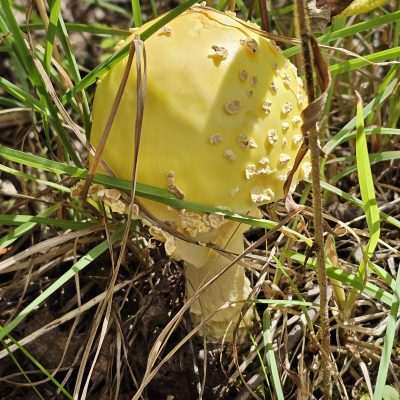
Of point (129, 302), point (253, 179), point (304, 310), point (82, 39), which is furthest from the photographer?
point (82, 39)

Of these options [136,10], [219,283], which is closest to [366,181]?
[219,283]

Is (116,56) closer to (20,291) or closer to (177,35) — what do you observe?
(177,35)

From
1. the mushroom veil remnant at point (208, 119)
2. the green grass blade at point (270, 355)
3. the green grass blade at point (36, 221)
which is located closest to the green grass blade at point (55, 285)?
the green grass blade at point (36, 221)

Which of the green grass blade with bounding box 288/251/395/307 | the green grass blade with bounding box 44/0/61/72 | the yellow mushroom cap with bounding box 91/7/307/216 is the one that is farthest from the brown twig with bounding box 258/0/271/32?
the green grass blade with bounding box 288/251/395/307

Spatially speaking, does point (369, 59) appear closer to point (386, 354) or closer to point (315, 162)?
point (315, 162)

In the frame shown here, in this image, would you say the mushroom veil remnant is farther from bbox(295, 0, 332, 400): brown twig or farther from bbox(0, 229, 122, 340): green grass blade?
bbox(0, 229, 122, 340): green grass blade

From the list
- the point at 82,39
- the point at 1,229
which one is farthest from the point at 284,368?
the point at 82,39
